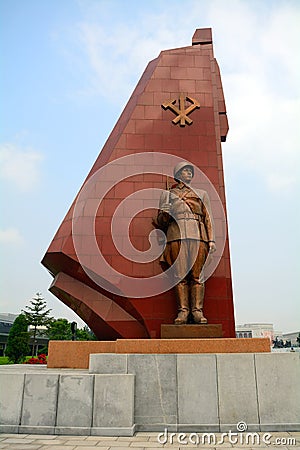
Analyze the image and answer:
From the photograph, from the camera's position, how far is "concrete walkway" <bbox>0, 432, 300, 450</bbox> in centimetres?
370

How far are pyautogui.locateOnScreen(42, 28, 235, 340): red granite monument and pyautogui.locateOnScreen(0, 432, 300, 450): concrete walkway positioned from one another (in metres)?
2.33

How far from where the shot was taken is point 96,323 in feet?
21.7

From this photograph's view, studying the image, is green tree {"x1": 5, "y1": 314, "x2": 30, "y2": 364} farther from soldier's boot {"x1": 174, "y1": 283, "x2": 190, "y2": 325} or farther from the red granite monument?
soldier's boot {"x1": 174, "y1": 283, "x2": 190, "y2": 325}

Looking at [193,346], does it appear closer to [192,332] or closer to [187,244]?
[192,332]

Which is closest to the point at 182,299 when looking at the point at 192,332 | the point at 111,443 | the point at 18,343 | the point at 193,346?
the point at 192,332

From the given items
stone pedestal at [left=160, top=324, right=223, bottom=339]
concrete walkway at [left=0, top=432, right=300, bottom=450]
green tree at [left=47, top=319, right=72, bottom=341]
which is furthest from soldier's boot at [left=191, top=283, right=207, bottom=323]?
green tree at [left=47, top=319, right=72, bottom=341]

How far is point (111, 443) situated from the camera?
3.84 m

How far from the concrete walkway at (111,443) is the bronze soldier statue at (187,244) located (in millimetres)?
1963

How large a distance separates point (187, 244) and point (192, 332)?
54.4 inches

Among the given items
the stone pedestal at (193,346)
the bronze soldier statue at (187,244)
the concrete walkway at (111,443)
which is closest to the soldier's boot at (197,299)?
the bronze soldier statue at (187,244)

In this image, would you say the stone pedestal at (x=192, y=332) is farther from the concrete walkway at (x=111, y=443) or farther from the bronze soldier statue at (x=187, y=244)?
the concrete walkway at (x=111, y=443)

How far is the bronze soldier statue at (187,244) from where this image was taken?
5.93m

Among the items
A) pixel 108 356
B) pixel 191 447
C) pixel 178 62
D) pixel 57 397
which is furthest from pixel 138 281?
pixel 178 62

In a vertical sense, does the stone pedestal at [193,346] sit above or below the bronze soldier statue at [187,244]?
below
